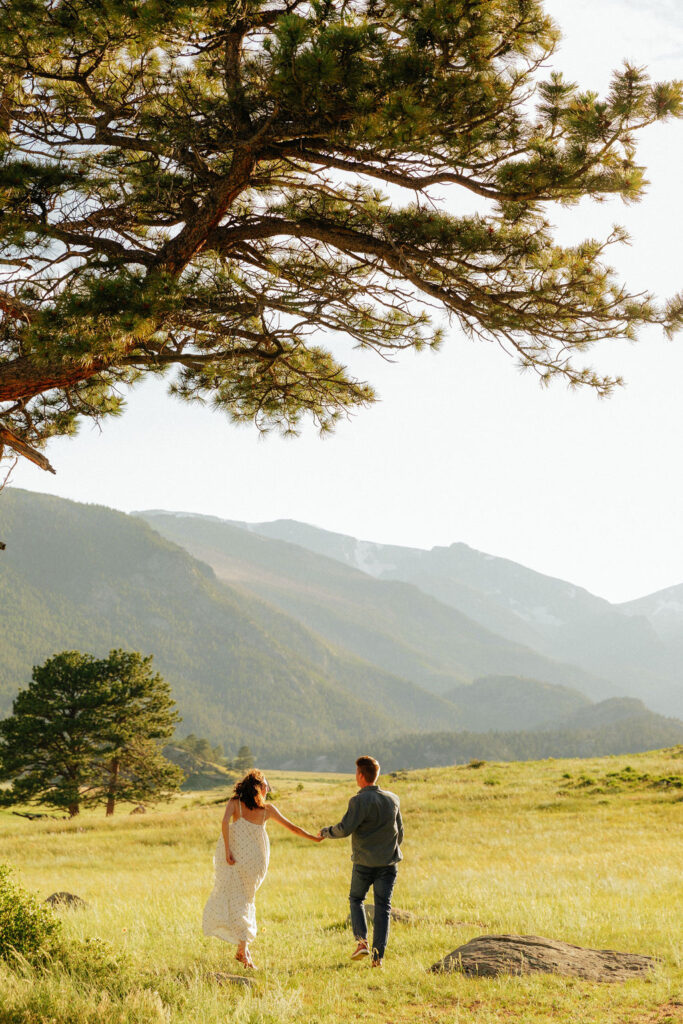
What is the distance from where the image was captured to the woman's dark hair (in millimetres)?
5816

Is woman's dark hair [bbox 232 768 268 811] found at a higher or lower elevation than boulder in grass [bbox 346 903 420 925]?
higher

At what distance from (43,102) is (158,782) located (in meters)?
35.1

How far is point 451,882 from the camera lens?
11.1m

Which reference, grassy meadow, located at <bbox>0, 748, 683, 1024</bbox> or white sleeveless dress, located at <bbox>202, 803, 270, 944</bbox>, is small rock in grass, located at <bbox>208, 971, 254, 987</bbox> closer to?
grassy meadow, located at <bbox>0, 748, 683, 1024</bbox>

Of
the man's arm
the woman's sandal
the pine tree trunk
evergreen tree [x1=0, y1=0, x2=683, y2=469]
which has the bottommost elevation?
the pine tree trunk

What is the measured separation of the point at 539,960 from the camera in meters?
5.62

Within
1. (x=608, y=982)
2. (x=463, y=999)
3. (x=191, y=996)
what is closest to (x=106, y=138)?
(x=191, y=996)

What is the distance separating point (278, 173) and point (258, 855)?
21.3 feet

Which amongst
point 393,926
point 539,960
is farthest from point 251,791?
point 393,926

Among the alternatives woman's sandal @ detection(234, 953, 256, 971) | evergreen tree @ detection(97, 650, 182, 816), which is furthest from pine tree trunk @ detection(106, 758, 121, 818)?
woman's sandal @ detection(234, 953, 256, 971)

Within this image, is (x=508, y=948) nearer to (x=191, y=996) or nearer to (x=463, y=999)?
(x=463, y=999)

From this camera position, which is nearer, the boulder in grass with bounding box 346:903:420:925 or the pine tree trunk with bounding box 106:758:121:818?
the boulder in grass with bounding box 346:903:420:925

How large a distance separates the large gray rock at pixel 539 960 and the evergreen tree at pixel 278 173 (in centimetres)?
539

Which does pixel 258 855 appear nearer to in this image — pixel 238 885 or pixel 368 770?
pixel 238 885
